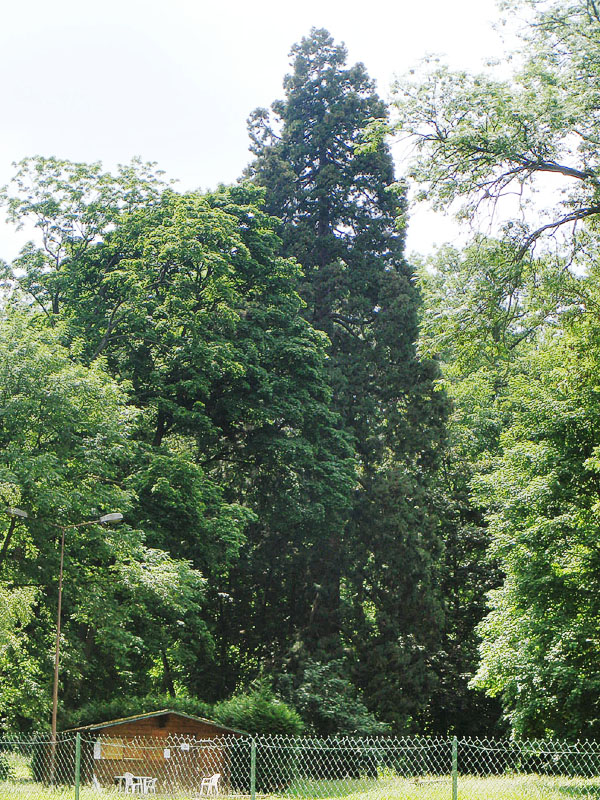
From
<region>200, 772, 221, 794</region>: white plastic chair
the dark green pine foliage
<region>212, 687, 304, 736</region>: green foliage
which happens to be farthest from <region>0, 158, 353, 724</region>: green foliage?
<region>200, 772, 221, 794</region>: white plastic chair

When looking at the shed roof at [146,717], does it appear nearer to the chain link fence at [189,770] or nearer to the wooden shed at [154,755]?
the wooden shed at [154,755]

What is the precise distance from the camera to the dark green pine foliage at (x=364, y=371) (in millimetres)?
31797

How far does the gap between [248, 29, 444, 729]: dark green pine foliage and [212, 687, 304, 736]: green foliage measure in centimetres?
627

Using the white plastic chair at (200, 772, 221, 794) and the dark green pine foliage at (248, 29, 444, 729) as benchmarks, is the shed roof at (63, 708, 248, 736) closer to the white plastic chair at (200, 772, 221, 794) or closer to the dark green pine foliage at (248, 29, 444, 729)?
the white plastic chair at (200, 772, 221, 794)

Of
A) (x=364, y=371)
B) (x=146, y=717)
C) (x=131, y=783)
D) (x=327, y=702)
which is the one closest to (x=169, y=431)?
(x=364, y=371)

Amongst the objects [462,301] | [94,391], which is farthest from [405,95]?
[94,391]

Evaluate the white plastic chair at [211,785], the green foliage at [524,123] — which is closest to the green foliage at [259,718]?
the white plastic chair at [211,785]

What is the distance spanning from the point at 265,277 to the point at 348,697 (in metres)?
13.7

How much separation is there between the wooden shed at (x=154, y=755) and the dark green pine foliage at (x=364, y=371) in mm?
9574

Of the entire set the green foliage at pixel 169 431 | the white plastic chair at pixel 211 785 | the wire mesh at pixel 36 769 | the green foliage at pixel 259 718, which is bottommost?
the white plastic chair at pixel 211 785

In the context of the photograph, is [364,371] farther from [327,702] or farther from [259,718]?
[259,718]

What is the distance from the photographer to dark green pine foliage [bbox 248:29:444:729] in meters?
31.8

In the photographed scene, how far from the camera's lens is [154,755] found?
829 inches

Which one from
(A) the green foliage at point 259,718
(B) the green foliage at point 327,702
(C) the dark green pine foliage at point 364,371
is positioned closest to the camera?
(A) the green foliage at point 259,718
